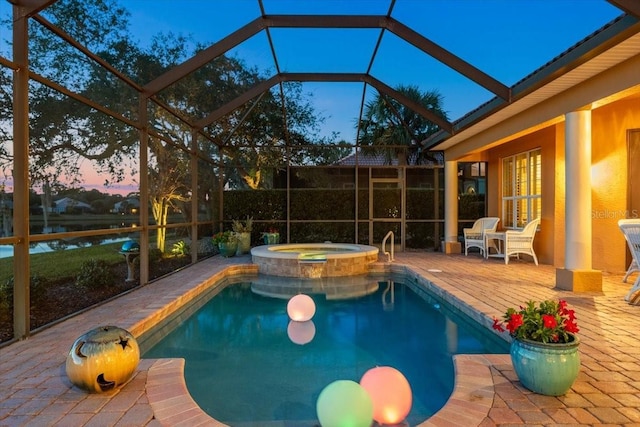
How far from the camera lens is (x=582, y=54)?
472 centimetres

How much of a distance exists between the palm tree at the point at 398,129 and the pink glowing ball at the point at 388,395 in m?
10.2

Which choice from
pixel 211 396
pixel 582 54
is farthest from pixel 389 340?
pixel 582 54

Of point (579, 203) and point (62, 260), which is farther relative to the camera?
point (579, 203)

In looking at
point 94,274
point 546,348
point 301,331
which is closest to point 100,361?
point 301,331

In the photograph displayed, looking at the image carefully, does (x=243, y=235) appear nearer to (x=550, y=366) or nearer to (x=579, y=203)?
(x=579, y=203)

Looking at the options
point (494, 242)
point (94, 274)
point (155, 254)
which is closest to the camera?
point (94, 274)

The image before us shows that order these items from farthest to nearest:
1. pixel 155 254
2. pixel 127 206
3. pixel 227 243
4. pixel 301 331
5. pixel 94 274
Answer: pixel 227 243 → pixel 155 254 → pixel 127 206 → pixel 94 274 → pixel 301 331

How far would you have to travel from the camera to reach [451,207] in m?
11.5

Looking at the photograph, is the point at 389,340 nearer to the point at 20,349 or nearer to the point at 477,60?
the point at 20,349

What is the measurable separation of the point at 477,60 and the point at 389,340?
5250 millimetres

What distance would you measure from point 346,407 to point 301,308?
2.98 meters

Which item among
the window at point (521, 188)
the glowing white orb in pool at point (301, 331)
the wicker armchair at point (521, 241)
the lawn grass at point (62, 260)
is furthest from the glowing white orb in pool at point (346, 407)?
the window at point (521, 188)

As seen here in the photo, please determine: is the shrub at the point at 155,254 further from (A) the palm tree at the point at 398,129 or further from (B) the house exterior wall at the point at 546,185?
(B) the house exterior wall at the point at 546,185

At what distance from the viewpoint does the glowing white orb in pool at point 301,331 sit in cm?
469
